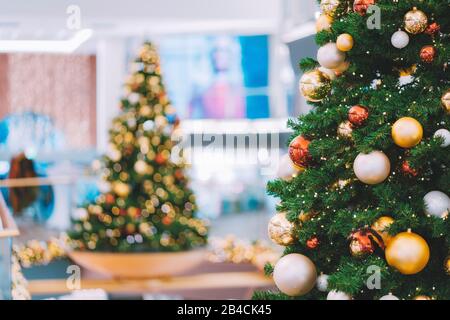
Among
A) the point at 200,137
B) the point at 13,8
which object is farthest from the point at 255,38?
the point at 13,8

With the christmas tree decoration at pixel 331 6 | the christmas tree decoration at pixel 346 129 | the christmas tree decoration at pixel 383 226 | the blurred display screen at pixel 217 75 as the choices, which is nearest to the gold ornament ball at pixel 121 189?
the blurred display screen at pixel 217 75

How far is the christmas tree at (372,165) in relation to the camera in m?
2.05

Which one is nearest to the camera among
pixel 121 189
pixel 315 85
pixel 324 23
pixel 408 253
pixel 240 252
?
pixel 408 253

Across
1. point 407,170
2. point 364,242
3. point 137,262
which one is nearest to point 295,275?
point 364,242

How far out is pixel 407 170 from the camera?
6.86 ft

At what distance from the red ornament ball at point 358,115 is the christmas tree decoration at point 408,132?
11 cm

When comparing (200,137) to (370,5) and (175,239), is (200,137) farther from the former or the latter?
(370,5)

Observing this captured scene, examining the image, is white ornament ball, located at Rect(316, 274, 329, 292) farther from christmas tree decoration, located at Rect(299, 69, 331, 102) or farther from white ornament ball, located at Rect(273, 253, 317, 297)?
christmas tree decoration, located at Rect(299, 69, 331, 102)

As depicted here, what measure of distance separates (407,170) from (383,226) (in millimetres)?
191

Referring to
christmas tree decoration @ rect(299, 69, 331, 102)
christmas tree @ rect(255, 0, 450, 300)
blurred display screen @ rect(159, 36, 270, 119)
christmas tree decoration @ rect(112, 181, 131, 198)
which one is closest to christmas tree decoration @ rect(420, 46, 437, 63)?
christmas tree @ rect(255, 0, 450, 300)

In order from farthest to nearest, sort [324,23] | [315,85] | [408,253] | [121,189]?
[121,189] → [324,23] → [315,85] → [408,253]

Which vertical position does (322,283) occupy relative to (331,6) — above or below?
below

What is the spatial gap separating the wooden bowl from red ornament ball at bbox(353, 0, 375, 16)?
429 cm

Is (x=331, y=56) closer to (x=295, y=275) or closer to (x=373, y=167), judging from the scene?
(x=373, y=167)
